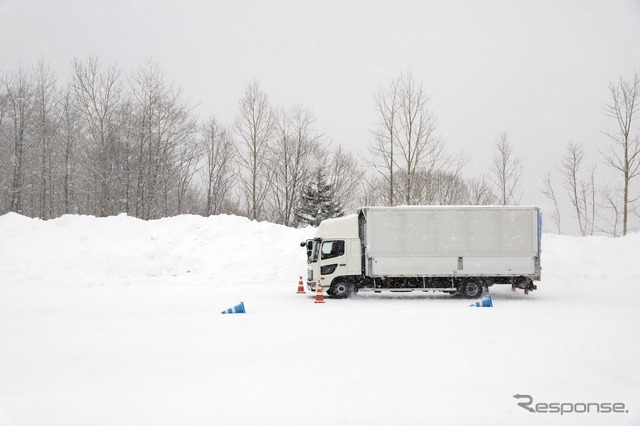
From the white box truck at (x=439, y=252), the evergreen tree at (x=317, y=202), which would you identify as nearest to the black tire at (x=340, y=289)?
the white box truck at (x=439, y=252)

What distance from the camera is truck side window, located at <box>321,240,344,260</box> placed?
63.2 feet

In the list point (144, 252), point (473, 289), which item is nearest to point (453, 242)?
point (473, 289)

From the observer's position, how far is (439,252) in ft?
61.3

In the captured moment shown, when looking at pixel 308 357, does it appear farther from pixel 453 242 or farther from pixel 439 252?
pixel 453 242

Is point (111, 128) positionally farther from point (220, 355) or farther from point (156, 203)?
point (220, 355)

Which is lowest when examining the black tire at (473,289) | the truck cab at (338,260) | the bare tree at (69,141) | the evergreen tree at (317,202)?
the black tire at (473,289)

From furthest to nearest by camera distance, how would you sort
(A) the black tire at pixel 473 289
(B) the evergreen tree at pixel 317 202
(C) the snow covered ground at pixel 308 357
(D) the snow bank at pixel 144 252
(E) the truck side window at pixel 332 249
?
(B) the evergreen tree at pixel 317 202 → (D) the snow bank at pixel 144 252 → (E) the truck side window at pixel 332 249 → (A) the black tire at pixel 473 289 → (C) the snow covered ground at pixel 308 357

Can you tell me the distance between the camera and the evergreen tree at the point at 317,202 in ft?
156

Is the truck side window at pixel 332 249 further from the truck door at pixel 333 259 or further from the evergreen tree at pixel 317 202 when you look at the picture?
the evergreen tree at pixel 317 202

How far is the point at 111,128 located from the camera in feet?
127

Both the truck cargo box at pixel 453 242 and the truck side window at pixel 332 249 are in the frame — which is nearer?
the truck cargo box at pixel 453 242

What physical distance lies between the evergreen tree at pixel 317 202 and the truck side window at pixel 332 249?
90.6 feet

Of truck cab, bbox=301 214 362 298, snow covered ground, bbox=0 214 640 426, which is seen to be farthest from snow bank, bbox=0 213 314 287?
truck cab, bbox=301 214 362 298

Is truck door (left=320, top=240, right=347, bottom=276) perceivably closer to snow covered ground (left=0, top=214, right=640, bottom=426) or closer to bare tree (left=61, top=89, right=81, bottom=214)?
snow covered ground (left=0, top=214, right=640, bottom=426)
